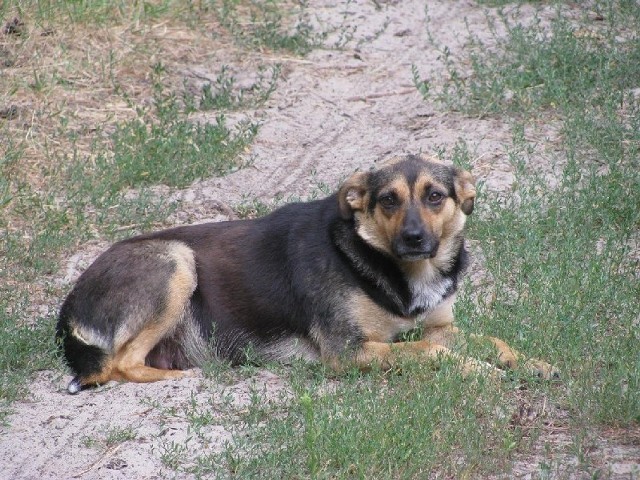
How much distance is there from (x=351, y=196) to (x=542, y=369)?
1.71 meters

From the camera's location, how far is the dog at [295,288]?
711cm

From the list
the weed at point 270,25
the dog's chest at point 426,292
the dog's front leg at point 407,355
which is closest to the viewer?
the dog's front leg at point 407,355

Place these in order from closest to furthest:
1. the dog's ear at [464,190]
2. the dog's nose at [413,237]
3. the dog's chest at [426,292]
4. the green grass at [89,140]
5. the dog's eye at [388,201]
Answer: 1. the dog's nose at [413,237]
2. the dog's eye at [388,201]
3. the dog's chest at [426,292]
4. the dog's ear at [464,190]
5. the green grass at [89,140]

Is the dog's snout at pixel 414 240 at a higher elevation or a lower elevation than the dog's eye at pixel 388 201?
lower

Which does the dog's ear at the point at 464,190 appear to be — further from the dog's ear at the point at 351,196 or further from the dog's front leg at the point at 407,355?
the dog's front leg at the point at 407,355

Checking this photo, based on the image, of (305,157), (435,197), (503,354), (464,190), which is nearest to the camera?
(503,354)

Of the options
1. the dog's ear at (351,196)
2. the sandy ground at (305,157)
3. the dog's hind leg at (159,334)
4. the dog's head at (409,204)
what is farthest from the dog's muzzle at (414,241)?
the dog's hind leg at (159,334)

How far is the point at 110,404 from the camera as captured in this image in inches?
269

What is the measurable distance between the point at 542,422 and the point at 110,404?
→ 2683mm

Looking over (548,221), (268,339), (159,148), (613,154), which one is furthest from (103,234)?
(613,154)

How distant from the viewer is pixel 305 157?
1040cm

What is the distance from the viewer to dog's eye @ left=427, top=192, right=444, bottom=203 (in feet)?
23.4

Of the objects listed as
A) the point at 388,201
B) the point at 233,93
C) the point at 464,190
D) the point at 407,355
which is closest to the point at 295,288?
the point at 388,201

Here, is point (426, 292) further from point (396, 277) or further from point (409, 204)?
point (409, 204)
